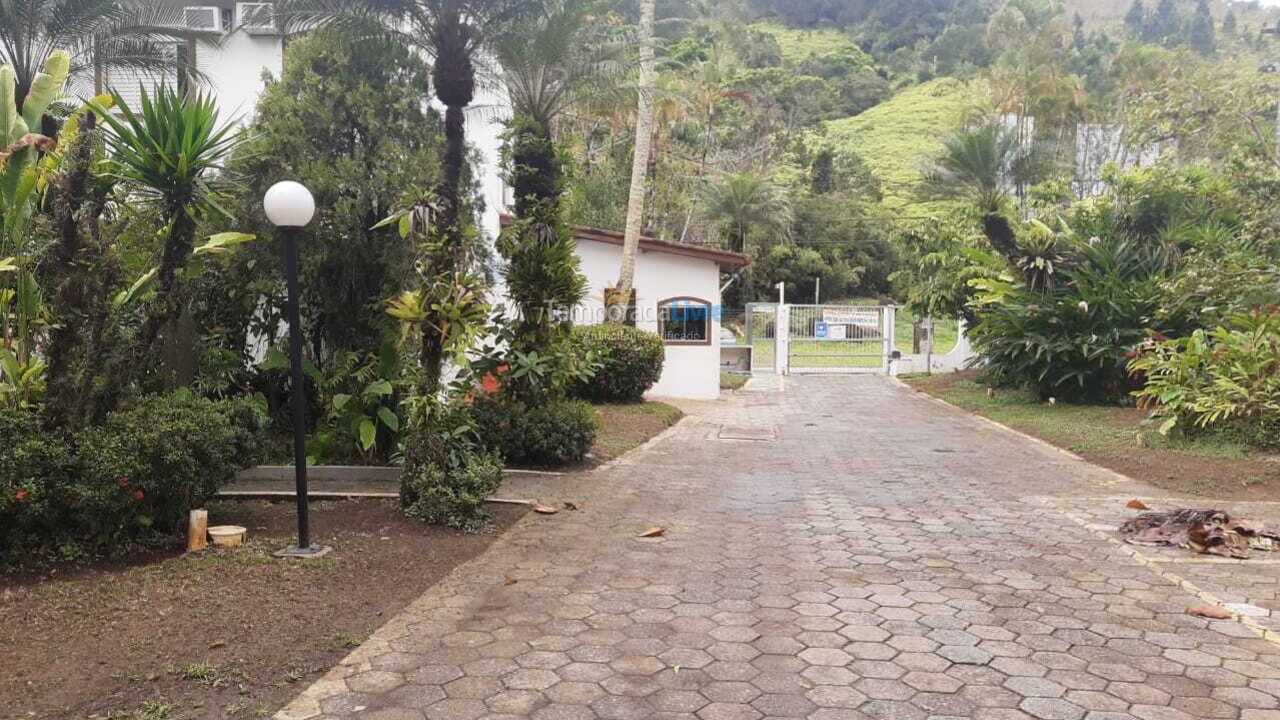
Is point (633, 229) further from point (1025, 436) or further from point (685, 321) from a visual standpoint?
point (1025, 436)

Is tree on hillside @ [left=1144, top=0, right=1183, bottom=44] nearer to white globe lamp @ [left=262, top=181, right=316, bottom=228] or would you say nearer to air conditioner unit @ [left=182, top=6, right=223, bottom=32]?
air conditioner unit @ [left=182, top=6, right=223, bottom=32]

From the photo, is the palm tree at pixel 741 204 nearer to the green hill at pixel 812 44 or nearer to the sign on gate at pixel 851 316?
the sign on gate at pixel 851 316

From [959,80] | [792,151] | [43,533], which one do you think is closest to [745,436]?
[43,533]

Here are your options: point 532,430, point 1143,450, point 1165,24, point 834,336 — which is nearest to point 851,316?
point 834,336

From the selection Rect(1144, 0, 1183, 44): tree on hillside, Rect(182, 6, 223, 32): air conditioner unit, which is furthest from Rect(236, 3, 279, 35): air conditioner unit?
Rect(1144, 0, 1183, 44): tree on hillside

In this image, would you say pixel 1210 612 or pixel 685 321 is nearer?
pixel 1210 612

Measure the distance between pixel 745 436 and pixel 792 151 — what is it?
36.3m

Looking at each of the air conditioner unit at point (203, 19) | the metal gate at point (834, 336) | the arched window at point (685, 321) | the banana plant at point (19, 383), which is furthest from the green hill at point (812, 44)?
the banana plant at point (19, 383)

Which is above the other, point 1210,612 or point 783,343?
point 783,343

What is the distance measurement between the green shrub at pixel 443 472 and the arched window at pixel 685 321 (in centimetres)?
1203

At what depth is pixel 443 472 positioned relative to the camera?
6.86 m

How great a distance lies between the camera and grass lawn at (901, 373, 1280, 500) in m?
8.77

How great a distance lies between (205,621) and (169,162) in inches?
116

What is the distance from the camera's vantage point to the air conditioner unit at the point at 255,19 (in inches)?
423
